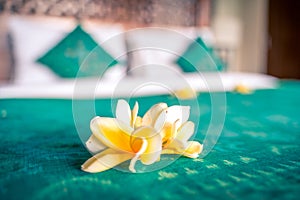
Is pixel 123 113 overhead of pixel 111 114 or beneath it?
overhead

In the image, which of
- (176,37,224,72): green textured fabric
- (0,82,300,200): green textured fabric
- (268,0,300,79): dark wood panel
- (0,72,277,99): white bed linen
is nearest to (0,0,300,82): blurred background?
(268,0,300,79): dark wood panel

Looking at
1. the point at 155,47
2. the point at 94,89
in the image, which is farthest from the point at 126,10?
the point at 94,89

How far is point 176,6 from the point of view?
3.58m

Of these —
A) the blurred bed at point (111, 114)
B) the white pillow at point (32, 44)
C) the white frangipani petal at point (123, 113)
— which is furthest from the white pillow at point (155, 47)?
the white frangipani petal at point (123, 113)

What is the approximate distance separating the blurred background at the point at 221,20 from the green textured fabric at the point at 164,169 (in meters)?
1.67

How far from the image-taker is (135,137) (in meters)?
0.64

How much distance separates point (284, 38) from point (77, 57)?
11.2 feet

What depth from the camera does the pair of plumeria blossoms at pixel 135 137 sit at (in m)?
0.62

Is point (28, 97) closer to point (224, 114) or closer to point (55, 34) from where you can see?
point (55, 34)

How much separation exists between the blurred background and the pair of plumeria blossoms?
1980mm

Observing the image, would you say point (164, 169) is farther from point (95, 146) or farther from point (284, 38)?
point (284, 38)

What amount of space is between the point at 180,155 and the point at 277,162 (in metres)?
0.22

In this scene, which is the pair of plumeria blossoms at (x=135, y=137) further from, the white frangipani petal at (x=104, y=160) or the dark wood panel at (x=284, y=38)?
the dark wood panel at (x=284, y=38)

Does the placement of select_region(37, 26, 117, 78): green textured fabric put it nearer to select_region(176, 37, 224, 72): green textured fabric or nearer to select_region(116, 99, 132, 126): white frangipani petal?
select_region(176, 37, 224, 72): green textured fabric
